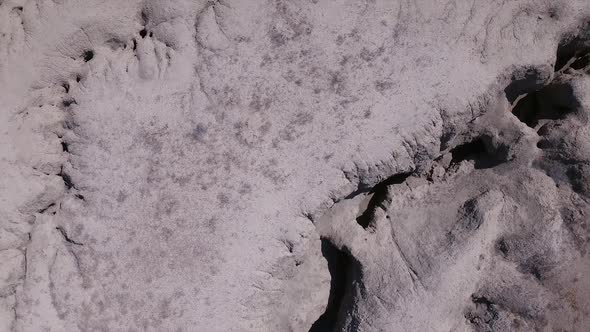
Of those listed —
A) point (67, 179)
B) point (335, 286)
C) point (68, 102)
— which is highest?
point (68, 102)

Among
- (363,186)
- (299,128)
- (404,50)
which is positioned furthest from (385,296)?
(404,50)

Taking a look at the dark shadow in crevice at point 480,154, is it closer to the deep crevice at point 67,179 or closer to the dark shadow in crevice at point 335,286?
the dark shadow in crevice at point 335,286

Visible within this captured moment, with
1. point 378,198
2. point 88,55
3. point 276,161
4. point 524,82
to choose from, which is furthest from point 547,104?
point 88,55

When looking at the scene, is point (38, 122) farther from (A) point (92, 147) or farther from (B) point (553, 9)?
(B) point (553, 9)

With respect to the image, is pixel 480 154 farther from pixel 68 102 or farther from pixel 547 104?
pixel 68 102

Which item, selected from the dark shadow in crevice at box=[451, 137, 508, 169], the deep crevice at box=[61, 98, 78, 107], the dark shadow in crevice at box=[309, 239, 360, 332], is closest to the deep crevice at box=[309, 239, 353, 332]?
the dark shadow in crevice at box=[309, 239, 360, 332]

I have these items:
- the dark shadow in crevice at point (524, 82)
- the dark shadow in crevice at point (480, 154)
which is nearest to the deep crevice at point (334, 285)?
the dark shadow in crevice at point (480, 154)

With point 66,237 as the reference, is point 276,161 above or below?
above
